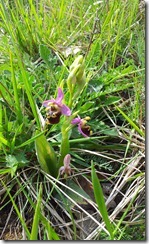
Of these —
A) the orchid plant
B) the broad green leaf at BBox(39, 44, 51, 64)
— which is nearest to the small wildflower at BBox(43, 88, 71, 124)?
the orchid plant

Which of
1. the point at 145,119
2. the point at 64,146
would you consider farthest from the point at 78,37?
the point at 64,146

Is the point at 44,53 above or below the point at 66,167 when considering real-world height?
above

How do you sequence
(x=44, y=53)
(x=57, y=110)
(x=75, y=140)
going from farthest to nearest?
1. (x=44, y=53)
2. (x=75, y=140)
3. (x=57, y=110)

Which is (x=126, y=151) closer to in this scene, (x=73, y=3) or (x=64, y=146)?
(x=64, y=146)

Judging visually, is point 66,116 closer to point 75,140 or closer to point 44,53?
point 75,140

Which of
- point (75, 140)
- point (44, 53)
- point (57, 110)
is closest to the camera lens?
point (57, 110)

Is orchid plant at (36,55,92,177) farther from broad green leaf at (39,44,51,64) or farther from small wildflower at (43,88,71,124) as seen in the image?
broad green leaf at (39,44,51,64)

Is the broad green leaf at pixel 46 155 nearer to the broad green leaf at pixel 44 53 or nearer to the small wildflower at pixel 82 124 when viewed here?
the small wildflower at pixel 82 124

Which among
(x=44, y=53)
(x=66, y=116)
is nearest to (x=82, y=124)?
(x=66, y=116)
